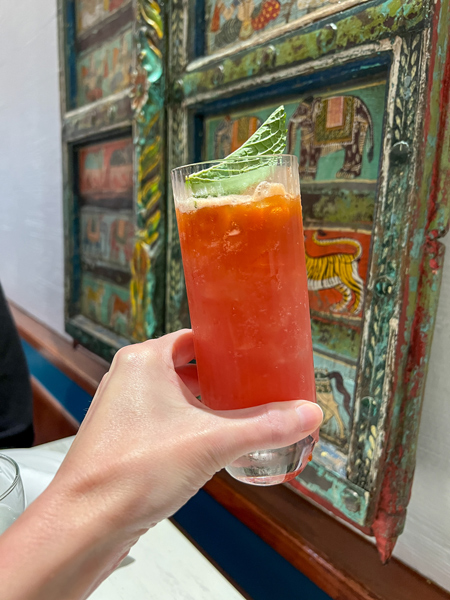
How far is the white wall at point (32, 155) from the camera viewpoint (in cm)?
231

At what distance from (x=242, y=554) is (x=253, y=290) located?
1.02 metres

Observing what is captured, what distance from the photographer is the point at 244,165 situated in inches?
24.9

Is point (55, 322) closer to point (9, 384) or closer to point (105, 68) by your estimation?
point (9, 384)

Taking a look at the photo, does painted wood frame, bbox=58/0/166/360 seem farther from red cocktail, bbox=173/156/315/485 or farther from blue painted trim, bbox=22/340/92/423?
red cocktail, bbox=173/156/315/485

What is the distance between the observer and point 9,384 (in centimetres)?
163

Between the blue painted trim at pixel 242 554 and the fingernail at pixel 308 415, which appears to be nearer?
the fingernail at pixel 308 415

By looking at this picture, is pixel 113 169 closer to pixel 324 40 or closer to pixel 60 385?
pixel 324 40

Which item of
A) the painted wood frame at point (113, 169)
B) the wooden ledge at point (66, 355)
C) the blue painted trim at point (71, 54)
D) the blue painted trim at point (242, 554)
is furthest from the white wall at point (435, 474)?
the blue painted trim at point (71, 54)

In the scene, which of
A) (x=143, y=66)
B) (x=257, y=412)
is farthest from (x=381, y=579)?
(x=143, y=66)

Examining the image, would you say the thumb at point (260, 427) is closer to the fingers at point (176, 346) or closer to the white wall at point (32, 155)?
the fingers at point (176, 346)

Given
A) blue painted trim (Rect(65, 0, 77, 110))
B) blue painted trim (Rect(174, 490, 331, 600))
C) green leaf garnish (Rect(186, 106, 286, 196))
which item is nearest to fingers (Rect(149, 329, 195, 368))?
green leaf garnish (Rect(186, 106, 286, 196))

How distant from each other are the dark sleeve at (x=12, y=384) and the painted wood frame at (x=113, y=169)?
0.34 metres

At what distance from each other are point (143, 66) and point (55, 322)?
5.43 feet

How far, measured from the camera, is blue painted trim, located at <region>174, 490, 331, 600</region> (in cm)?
113
